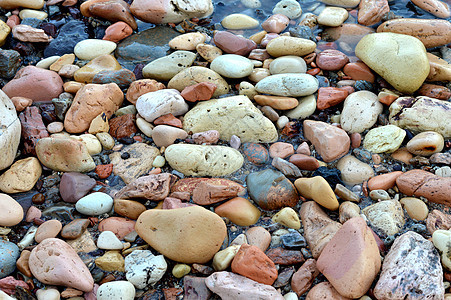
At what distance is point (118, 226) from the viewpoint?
9.38 feet

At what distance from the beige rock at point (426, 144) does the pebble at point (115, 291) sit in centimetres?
264

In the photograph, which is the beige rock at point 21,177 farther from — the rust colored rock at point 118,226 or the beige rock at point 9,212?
the rust colored rock at point 118,226

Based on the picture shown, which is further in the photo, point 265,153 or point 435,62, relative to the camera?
point 435,62

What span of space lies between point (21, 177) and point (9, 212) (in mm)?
428

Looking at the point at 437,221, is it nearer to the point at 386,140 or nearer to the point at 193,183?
the point at 386,140

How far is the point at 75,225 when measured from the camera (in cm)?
283

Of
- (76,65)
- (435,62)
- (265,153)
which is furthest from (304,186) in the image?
(76,65)

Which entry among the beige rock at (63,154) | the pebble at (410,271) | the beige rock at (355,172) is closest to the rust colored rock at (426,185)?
the beige rock at (355,172)

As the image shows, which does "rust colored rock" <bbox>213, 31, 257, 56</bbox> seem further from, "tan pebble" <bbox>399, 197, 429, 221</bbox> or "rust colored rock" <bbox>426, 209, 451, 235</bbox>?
"rust colored rock" <bbox>426, 209, 451, 235</bbox>

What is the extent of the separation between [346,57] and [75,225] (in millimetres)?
3309

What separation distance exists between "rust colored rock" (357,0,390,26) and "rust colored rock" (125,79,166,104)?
2838 mm

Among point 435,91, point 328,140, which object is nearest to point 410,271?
point 328,140

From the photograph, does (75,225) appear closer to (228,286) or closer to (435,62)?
(228,286)

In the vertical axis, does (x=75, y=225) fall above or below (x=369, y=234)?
below
